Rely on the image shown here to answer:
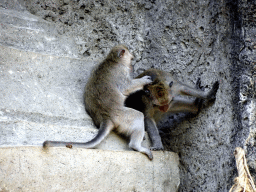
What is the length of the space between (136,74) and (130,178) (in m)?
1.47

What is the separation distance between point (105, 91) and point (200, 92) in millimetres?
931

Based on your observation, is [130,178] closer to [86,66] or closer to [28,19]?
[86,66]

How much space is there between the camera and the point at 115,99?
3439 millimetres

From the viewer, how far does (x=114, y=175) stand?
3057 mm

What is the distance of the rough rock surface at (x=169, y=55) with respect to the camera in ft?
10.7

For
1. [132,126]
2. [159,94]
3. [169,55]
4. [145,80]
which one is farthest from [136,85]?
[169,55]

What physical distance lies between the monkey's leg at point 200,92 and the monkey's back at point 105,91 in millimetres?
587

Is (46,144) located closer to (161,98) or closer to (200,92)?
(161,98)

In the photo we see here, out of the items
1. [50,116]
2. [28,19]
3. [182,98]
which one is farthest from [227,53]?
[28,19]

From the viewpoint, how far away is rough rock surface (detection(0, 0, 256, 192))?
3266mm

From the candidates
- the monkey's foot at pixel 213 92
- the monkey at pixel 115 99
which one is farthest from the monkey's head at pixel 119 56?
the monkey's foot at pixel 213 92

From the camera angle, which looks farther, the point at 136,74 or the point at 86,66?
the point at 136,74

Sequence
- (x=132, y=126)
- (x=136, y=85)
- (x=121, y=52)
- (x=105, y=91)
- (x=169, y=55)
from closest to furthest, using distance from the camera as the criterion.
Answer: (x=132, y=126) < (x=105, y=91) < (x=136, y=85) < (x=121, y=52) < (x=169, y=55)

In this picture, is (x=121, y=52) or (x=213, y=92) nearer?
(x=213, y=92)
